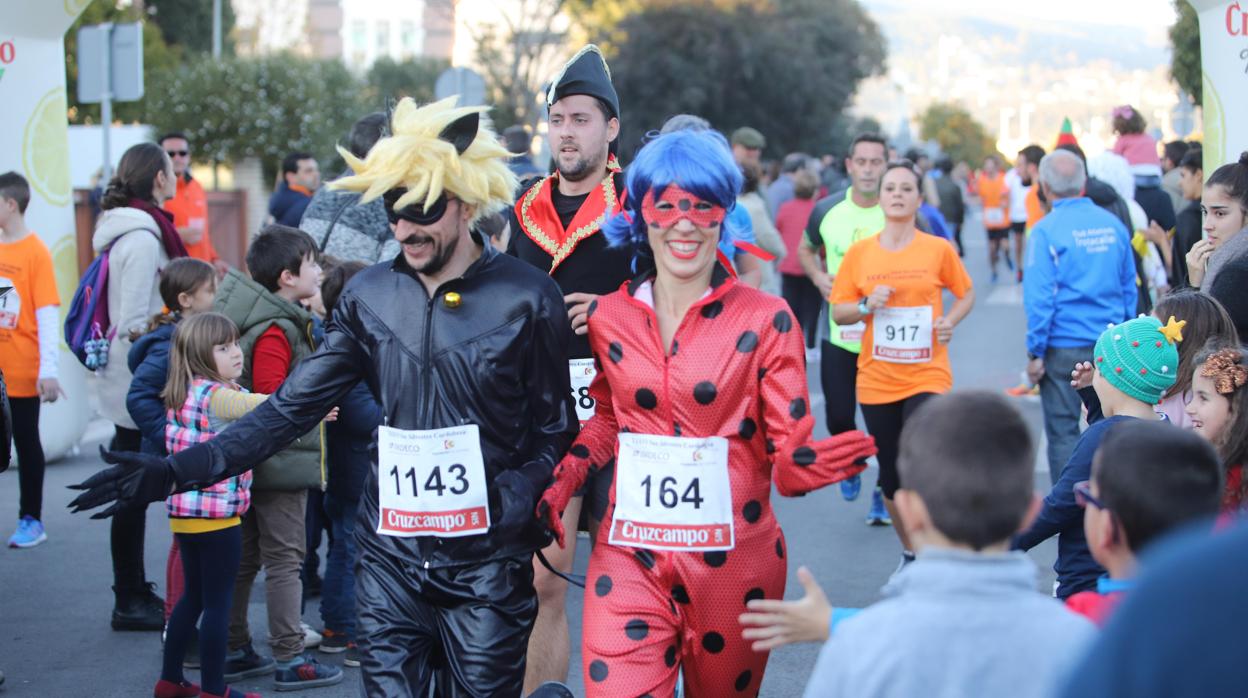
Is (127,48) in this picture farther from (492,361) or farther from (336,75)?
(336,75)

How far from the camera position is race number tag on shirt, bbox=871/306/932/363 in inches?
281

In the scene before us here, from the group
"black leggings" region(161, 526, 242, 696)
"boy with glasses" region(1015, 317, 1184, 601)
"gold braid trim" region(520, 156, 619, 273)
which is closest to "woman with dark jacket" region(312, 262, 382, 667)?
"black leggings" region(161, 526, 242, 696)

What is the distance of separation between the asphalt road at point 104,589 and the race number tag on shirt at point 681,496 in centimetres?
220

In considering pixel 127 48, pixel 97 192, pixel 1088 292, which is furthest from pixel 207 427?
pixel 97 192

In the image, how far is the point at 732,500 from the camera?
12.8 ft

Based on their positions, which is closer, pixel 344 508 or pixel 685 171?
pixel 685 171

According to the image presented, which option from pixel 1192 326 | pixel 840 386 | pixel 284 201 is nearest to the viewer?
pixel 1192 326

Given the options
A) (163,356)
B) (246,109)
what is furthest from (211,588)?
(246,109)

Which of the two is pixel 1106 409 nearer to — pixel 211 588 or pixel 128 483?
pixel 128 483

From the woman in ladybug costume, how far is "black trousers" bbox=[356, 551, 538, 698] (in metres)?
0.22

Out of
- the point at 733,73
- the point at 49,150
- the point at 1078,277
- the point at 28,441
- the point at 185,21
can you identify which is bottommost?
the point at 28,441

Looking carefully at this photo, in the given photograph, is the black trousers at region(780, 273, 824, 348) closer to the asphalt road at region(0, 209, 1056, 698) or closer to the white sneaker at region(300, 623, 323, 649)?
the asphalt road at region(0, 209, 1056, 698)

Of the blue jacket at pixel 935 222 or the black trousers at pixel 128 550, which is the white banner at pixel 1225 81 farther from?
the black trousers at pixel 128 550

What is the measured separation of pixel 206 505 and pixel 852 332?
3819 mm
